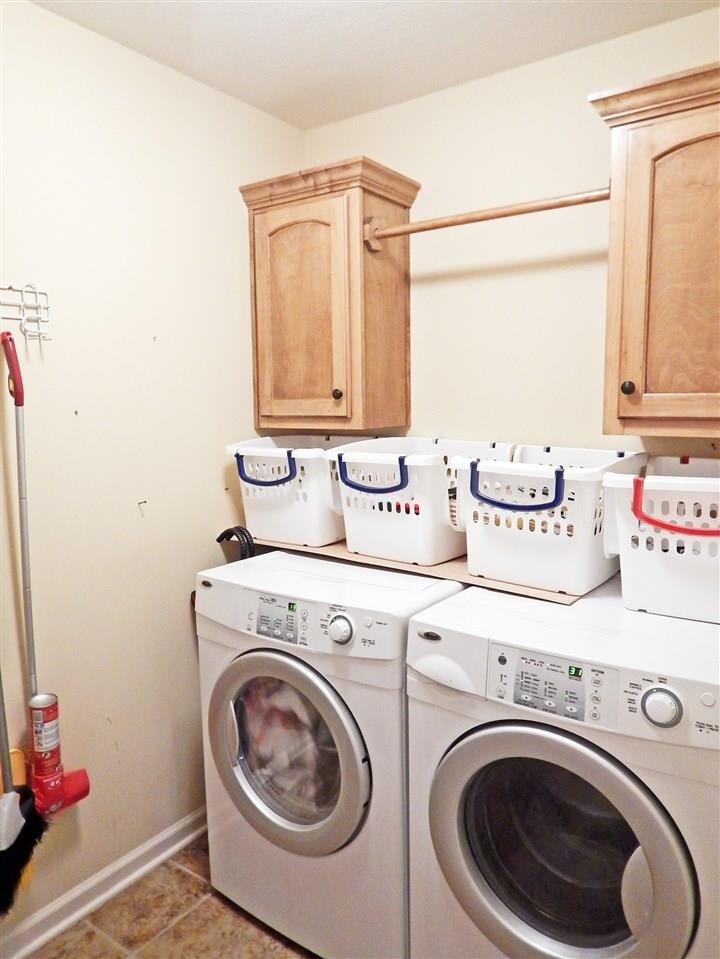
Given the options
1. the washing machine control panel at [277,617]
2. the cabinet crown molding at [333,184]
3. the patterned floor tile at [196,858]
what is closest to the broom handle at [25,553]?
the washing machine control panel at [277,617]

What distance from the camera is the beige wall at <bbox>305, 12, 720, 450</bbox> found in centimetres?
200

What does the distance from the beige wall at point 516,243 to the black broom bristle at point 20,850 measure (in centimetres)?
161

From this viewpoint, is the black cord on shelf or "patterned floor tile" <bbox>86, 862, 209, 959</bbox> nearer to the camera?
"patterned floor tile" <bbox>86, 862, 209, 959</bbox>

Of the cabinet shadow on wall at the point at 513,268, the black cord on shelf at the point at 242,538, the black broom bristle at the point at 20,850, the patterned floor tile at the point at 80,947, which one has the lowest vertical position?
the patterned floor tile at the point at 80,947

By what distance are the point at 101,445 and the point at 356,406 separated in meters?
0.78

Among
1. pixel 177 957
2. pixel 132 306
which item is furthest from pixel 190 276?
pixel 177 957

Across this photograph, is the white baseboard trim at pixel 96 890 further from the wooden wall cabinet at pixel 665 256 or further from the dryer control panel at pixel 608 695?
the wooden wall cabinet at pixel 665 256

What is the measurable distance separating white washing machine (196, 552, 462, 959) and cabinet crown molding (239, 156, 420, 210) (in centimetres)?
118

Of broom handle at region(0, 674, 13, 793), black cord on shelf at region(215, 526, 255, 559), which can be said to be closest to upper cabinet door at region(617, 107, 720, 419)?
black cord on shelf at region(215, 526, 255, 559)

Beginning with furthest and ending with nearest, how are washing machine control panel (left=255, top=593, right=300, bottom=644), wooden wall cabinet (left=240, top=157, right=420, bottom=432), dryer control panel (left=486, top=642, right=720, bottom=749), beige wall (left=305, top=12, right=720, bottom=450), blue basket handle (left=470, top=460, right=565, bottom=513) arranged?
wooden wall cabinet (left=240, top=157, right=420, bottom=432) < beige wall (left=305, top=12, right=720, bottom=450) < washing machine control panel (left=255, top=593, right=300, bottom=644) < blue basket handle (left=470, top=460, right=565, bottom=513) < dryer control panel (left=486, top=642, right=720, bottom=749)

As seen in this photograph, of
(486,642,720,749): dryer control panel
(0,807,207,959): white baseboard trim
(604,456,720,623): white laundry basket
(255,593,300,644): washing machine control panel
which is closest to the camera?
(486,642,720,749): dryer control panel

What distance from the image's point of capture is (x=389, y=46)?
1.98 m

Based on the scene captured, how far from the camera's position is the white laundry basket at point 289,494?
2.09m

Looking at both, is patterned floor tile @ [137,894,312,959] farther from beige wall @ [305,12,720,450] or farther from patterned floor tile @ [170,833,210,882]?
beige wall @ [305,12,720,450]
